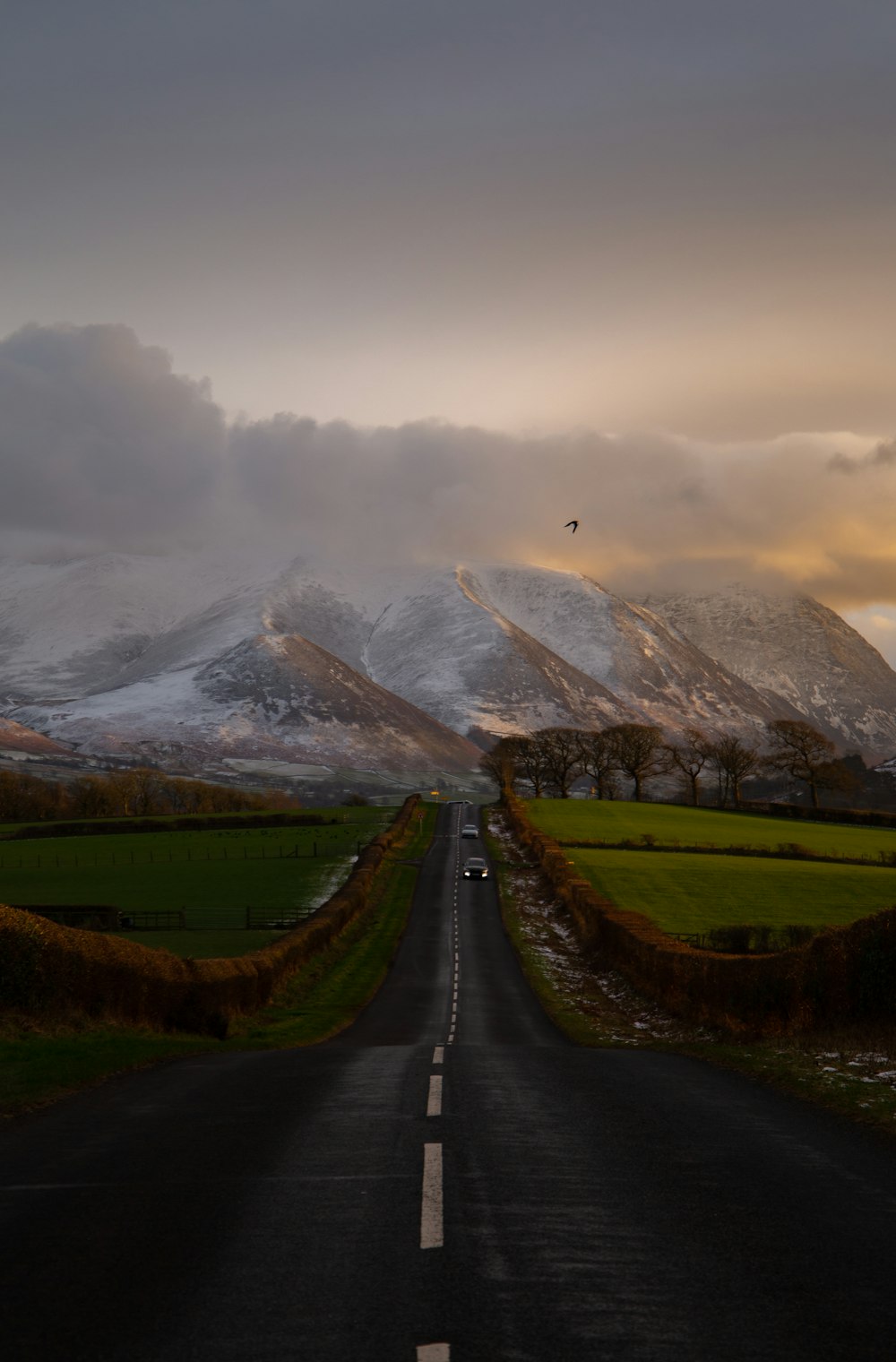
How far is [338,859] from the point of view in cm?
10412

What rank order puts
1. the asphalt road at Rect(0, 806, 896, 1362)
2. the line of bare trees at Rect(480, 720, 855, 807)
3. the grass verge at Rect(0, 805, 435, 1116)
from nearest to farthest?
the asphalt road at Rect(0, 806, 896, 1362)
the grass verge at Rect(0, 805, 435, 1116)
the line of bare trees at Rect(480, 720, 855, 807)

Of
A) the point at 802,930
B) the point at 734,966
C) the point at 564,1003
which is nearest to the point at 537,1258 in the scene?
the point at 734,966

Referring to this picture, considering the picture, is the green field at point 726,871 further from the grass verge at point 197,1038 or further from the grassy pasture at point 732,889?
the grass verge at point 197,1038

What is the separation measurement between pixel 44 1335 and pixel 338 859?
97995mm

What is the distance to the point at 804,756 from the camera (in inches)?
6107

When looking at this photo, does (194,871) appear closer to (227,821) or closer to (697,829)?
(227,821)

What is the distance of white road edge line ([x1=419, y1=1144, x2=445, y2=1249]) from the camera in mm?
9023

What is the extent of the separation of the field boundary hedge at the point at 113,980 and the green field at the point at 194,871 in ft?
74.5

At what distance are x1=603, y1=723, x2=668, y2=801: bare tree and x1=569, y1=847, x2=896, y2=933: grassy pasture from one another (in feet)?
277

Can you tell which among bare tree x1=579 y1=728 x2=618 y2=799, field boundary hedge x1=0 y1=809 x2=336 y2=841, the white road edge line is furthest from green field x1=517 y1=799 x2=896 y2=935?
the white road edge line

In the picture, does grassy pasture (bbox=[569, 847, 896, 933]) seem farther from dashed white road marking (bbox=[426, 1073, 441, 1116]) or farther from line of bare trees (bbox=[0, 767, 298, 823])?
line of bare trees (bbox=[0, 767, 298, 823])

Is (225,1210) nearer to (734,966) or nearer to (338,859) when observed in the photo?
(734,966)

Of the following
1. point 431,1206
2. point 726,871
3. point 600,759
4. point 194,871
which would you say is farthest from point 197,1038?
point 600,759

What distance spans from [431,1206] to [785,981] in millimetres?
16988
